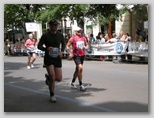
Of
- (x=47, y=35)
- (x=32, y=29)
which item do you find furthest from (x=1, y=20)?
(x=32, y=29)

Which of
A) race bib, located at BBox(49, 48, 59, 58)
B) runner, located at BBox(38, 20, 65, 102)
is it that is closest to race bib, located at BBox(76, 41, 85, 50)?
runner, located at BBox(38, 20, 65, 102)

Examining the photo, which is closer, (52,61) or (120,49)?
(52,61)

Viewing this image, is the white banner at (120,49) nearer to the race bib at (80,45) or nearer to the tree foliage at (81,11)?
the tree foliage at (81,11)

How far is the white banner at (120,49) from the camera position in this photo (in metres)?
15.9

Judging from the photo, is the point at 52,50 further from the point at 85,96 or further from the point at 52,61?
the point at 85,96

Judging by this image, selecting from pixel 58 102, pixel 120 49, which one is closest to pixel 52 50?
pixel 58 102

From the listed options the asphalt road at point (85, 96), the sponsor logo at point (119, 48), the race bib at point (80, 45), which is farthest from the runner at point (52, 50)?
the sponsor logo at point (119, 48)

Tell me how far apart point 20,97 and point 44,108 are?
4.28 ft

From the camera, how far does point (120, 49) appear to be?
17.2m

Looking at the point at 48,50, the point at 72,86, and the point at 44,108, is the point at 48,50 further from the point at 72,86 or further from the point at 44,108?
the point at 72,86

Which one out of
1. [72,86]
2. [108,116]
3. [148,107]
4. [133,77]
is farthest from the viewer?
[133,77]

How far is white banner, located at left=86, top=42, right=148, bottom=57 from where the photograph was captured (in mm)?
15898

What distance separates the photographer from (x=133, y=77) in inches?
426

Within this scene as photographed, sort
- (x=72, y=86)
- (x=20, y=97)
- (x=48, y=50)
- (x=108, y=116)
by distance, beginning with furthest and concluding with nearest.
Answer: (x=72, y=86) < (x=20, y=97) < (x=48, y=50) < (x=108, y=116)
